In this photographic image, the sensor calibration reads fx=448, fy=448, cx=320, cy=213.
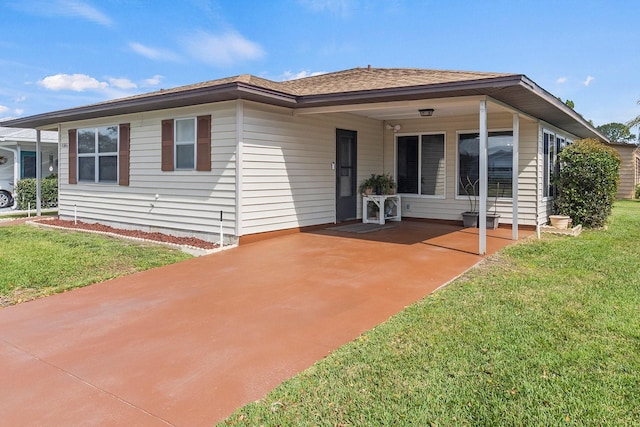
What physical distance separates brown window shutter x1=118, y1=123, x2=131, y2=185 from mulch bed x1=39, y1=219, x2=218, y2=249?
1063 millimetres

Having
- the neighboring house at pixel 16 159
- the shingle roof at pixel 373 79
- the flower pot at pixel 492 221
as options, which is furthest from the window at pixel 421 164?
the neighboring house at pixel 16 159

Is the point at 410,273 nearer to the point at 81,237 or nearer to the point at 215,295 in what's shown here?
the point at 215,295

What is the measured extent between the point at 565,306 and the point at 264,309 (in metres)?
2.82

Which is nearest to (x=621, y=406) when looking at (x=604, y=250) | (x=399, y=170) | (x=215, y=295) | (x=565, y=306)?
(x=565, y=306)

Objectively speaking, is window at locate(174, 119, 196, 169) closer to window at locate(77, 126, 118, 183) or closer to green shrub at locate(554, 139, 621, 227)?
window at locate(77, 126, 118, 183)

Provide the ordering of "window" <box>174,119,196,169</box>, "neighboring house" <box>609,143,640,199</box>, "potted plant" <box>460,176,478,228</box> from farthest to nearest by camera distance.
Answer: "neighboring house" <box>609,143,640,199</box> < "potted plant" <box>460,176,478,228</box> < "window" <box>174,119,196,169</box>

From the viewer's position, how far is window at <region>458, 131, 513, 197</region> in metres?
9.34

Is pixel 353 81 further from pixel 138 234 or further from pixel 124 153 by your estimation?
pixel 138 234

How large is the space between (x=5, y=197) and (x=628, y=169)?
25.5 m

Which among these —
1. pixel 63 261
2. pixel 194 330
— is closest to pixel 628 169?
pixel 194 330

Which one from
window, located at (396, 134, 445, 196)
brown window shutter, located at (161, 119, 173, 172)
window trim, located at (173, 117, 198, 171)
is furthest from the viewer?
window, located at (396, 134, 445, 196)

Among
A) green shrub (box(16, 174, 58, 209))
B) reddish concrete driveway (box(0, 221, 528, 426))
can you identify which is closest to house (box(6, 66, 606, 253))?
reddish concrete driveway (box(0, 221, 528, 426))

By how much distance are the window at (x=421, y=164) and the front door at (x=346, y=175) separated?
1339 mm

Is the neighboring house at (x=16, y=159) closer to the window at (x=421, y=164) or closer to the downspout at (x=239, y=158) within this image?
the downspout at (x=239, y=158)
